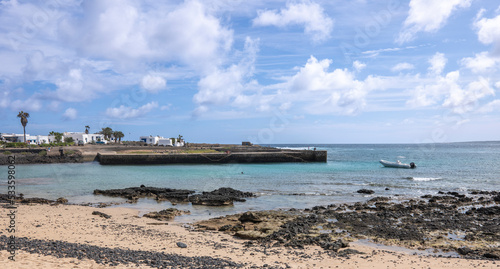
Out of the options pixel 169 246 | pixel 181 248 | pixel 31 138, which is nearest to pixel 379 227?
pixel 181 248

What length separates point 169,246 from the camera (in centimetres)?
1193

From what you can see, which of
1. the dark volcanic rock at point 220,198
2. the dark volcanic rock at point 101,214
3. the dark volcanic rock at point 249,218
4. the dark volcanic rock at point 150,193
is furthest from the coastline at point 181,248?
the dark volcanic rock at point 150,193

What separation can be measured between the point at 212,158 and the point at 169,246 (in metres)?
48.5

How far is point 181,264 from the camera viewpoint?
9.41 m

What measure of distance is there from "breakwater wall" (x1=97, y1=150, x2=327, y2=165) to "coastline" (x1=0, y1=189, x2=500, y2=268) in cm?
4039

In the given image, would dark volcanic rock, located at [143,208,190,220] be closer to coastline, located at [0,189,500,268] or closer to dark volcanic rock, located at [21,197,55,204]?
coastline, located at [0,189,500,268]

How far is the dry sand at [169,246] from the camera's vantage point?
1015 centimetres

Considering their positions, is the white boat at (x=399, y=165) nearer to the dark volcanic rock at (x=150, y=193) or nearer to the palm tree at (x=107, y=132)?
the dark volcanic rock at (x=150, y=193)

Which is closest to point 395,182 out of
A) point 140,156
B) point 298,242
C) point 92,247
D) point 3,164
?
point 298,242

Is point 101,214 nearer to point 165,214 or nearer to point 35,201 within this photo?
point 165,214

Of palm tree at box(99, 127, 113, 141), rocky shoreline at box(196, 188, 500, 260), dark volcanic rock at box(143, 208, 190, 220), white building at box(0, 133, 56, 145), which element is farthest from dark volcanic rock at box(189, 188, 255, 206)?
palm tree at box(99, 127, 113, 141)

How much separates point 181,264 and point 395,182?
3070 cm

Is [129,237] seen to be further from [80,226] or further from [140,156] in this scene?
[140,156]

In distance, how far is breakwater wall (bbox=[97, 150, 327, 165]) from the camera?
56750mm
